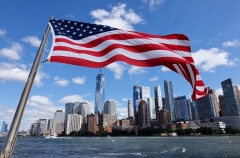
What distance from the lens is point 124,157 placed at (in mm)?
37875

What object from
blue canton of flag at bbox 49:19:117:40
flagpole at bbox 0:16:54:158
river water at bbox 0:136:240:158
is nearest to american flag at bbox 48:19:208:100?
blue canton of flag at bbox 49:19:117:40

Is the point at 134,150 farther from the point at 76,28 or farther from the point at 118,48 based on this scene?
the point at 76,28

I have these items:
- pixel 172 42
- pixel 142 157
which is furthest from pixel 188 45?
pixel 142 157

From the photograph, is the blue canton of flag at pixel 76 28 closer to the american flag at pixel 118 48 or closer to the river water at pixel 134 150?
the american flag at pixel 118 48

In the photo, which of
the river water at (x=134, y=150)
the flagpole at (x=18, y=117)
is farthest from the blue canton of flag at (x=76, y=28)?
the river water at (x=134, y=150)

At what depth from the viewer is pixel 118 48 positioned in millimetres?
8195

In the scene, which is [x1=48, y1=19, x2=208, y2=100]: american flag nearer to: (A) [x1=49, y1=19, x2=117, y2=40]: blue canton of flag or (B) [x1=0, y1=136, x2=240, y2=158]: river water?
(A) [x1=49, y1=19, x2=117, y2=40]: blue canton of flag

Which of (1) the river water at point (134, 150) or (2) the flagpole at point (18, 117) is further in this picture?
(1) the river water at point (134, 150)

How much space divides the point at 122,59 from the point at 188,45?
289 cm

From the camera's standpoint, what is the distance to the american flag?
765 centimetres

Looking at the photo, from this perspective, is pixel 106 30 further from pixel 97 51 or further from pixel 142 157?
pixel 142 157

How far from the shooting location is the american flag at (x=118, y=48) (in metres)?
7.65

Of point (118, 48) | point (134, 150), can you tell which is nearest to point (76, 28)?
point (118, 48)

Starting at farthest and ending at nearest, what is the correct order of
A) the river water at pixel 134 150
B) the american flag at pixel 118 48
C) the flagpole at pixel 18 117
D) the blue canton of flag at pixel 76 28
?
the river water at pixel 134 150
the blue canton of flag at pixel 76 28
the american flag at pixel 118 48
the flagpole at pixel 18 117
